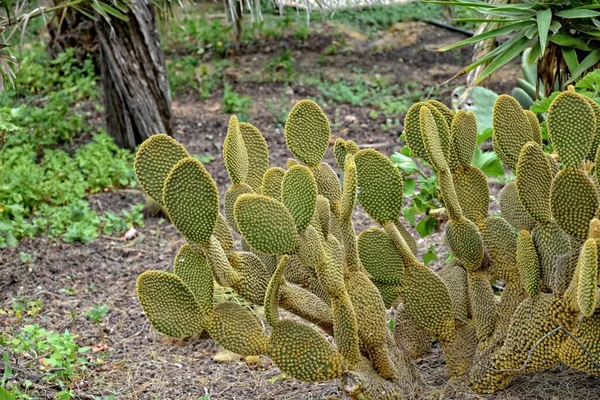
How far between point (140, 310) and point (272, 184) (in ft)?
5.37

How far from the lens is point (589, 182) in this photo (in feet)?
8.23

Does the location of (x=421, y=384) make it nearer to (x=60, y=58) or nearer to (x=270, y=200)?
(x=270, y=200)

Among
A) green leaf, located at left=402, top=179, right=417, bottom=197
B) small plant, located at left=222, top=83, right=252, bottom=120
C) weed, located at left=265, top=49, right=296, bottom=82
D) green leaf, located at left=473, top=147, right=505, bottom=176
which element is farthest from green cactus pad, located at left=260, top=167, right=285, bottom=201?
weed, located at left=265, top=49, right=296, bottom=82

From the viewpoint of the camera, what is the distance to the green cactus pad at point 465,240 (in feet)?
9.17

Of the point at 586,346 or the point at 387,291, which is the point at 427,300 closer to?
the point at 387,291

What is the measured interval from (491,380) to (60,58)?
6193mm

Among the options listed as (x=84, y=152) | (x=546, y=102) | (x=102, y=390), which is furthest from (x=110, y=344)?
(x=84, y=152)

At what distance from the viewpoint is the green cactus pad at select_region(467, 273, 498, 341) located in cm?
286

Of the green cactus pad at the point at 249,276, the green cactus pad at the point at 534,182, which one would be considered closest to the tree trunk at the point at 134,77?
the green cactus pad at the point at 249,276

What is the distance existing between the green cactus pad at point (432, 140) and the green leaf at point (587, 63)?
1560 mm

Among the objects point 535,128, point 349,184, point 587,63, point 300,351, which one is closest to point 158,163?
point 349,184

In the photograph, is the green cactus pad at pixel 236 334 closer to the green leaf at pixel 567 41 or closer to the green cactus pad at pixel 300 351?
the green cactus pad at pixel 300 351

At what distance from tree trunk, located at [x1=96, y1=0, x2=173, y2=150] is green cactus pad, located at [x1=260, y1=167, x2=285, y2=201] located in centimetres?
334

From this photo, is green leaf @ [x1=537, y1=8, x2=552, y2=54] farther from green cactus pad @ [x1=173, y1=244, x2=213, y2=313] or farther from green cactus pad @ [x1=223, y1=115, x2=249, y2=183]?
green cactus pad @ [x1=173, y1=244, x2=213, y2=313]
